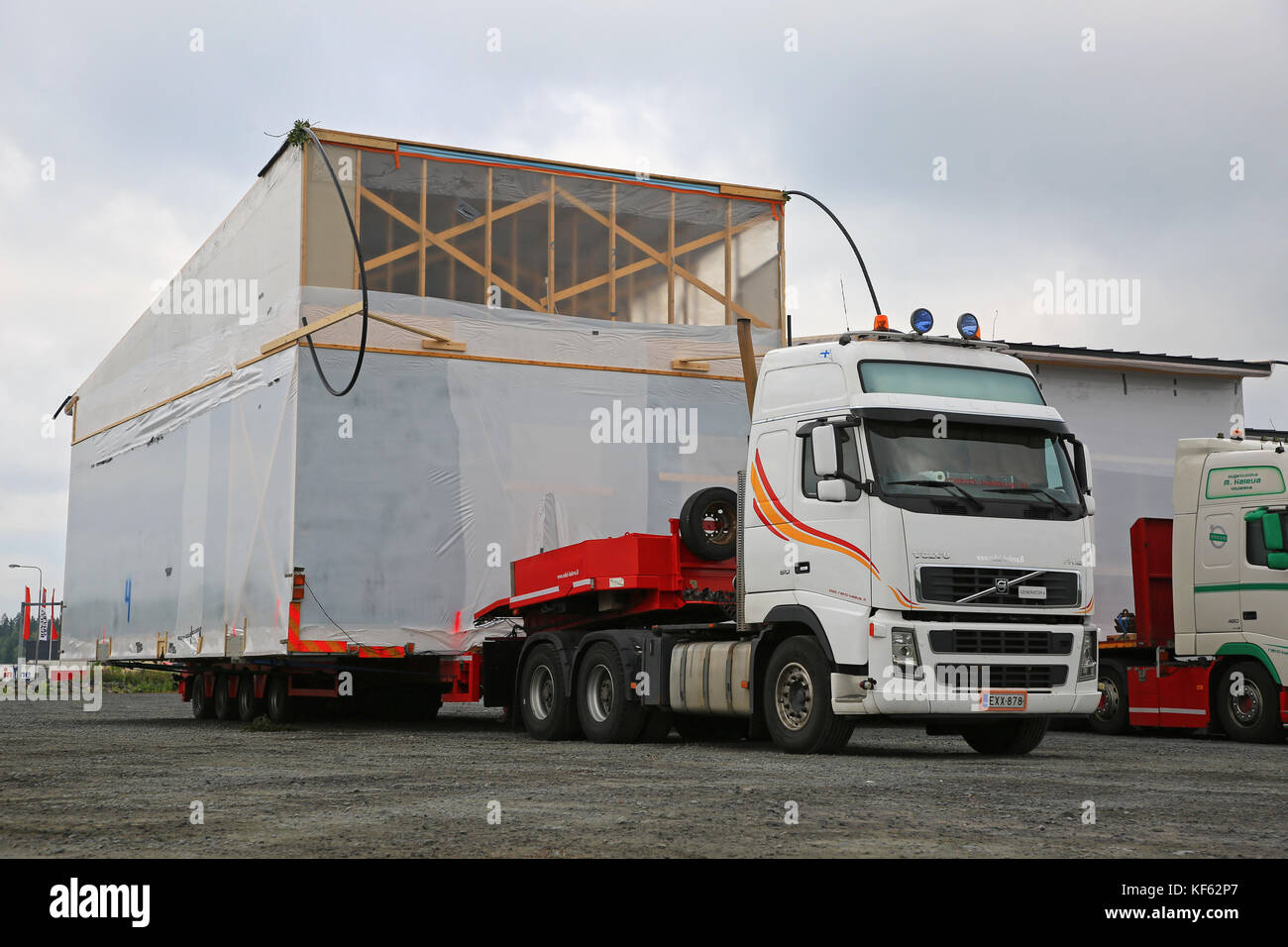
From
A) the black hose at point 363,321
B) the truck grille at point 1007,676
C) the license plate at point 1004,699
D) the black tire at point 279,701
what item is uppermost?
the black hose at point 363,321

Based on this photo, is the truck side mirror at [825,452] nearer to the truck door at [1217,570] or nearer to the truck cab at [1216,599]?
the truck cab at [1216,599]

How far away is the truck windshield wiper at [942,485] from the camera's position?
11.3 meters

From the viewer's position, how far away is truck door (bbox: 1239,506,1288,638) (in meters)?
15.4

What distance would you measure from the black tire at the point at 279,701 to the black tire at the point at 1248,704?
10921 millimetres

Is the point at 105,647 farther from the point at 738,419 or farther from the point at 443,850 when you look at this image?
the point at 443,850

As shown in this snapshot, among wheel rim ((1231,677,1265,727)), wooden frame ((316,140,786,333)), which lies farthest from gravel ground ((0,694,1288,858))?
wooden frame ((316,140,786,333))

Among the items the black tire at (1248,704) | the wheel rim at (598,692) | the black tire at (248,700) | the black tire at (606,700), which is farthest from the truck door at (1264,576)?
the black tire at (248,700)

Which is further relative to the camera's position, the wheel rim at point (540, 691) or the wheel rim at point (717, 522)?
the wheel rim at point (540, 691)

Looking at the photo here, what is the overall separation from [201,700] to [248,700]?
2507mm

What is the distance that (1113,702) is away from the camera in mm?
18141

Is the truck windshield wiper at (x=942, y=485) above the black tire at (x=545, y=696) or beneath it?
above

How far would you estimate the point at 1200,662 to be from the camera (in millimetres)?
16797

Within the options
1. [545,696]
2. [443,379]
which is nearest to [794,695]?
[545,696]
